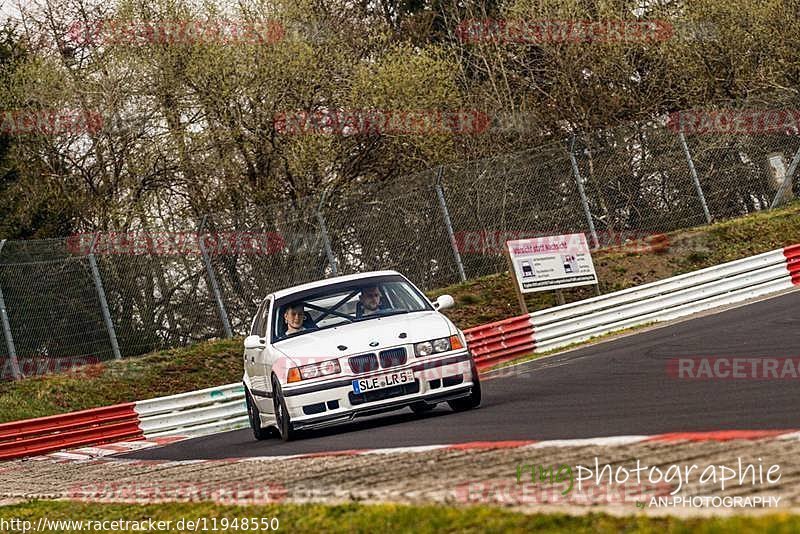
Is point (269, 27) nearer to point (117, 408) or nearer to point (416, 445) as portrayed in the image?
point (117, 408)

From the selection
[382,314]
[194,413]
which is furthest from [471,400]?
[194,413]

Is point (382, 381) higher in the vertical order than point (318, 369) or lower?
lower

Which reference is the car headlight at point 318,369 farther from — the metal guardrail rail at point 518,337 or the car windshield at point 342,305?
the metal guardrail rail at point 518,337

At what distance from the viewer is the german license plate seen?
39.3 feet

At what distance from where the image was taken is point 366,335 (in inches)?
479

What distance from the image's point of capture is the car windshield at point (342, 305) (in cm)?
1302

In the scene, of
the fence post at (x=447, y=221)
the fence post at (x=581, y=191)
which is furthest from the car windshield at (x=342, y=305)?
the fence post at (x=581, y=191)

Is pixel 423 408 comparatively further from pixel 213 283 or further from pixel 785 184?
pixel 785 184

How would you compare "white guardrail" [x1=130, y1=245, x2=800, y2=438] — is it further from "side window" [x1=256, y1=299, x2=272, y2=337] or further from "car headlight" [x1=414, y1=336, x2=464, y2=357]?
"car headlight" [x1=414, y1=336, x2=464, y2=357]

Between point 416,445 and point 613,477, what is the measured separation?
3438 mm

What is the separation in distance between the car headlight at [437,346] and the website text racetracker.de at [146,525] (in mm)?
4008

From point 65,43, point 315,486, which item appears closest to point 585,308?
point 315,486

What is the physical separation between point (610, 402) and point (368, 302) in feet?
10.4

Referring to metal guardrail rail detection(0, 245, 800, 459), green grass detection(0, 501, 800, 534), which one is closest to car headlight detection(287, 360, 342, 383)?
green grass detection(0, 501, 800, 534)
